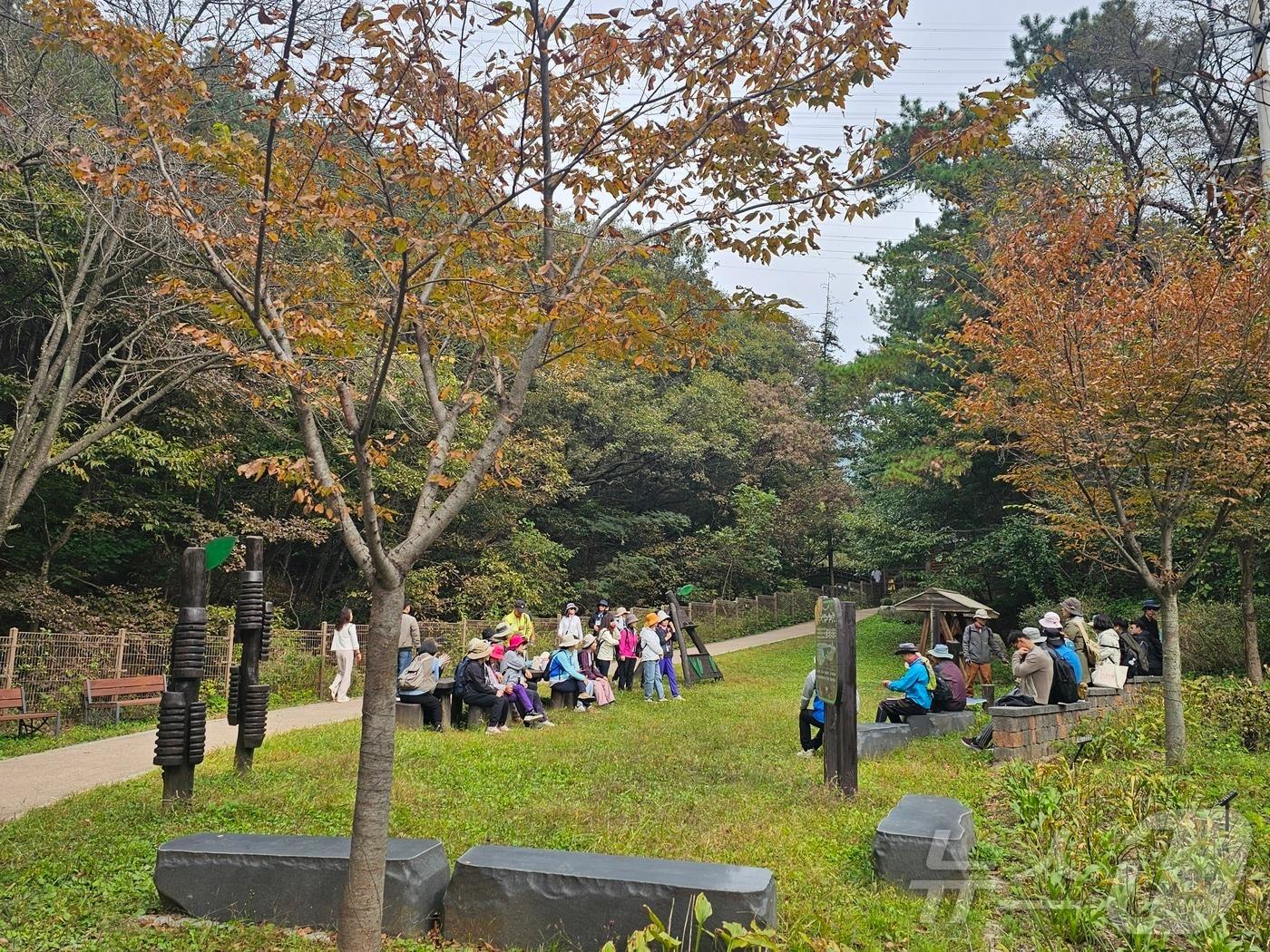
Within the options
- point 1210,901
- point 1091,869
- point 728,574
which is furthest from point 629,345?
point 728,574

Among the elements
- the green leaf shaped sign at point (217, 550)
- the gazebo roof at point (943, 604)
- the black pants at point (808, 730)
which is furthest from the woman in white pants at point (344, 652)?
the gazebo roof at point (943, 604)

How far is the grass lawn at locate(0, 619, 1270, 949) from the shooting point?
4.64m

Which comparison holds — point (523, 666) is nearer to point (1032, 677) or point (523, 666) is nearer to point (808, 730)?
point (808, 730)

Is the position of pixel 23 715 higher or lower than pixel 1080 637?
lower

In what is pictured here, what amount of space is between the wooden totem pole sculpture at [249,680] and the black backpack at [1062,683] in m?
8.11

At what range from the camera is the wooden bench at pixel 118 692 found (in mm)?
13242

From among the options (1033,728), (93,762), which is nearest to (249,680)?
(93,762)

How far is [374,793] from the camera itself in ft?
13.4

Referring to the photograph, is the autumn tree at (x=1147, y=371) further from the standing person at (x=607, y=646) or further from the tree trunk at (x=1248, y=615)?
the standing person at (x=607, y=646)

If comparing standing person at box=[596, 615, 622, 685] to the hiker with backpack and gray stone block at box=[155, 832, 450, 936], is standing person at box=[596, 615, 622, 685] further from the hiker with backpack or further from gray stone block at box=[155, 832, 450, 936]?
gray stone block at box=[155, 832, 450, 936]

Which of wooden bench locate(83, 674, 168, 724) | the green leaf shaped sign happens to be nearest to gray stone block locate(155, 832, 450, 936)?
the green leaf shaped sign

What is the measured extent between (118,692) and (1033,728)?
12.4 metres

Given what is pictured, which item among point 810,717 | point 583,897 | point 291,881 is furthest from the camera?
point 810,717

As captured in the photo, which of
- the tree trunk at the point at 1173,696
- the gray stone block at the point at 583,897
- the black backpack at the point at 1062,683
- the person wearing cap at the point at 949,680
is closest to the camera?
the gray stone block at the point at 583,897
